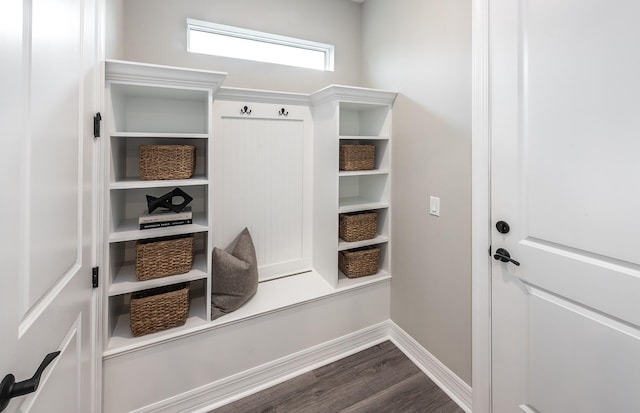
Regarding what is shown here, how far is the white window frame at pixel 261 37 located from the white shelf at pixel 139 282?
1523 mm

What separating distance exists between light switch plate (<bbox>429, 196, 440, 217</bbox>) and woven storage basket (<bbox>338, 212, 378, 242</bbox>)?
487 millimetres

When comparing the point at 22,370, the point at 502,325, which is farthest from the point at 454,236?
the point at 22,370

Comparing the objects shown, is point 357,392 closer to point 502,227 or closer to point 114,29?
point 502,227

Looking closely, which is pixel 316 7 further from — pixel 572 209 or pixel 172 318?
pixel 172 318

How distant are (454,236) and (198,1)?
2.33 metres

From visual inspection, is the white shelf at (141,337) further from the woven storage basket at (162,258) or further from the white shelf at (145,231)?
the white shelf at (145,231)

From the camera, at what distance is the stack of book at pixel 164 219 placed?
5.20 feet

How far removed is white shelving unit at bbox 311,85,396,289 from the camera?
6.66ft

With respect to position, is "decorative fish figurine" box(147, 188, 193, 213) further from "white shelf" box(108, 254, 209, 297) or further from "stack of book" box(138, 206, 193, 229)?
"white shelf" box(108, 254, 209, 297)

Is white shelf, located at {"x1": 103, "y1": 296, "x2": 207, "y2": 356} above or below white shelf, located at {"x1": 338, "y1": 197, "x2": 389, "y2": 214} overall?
below

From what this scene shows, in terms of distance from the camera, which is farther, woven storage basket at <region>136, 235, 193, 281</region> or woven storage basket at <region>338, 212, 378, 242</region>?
woven storage basket at <region>338, 212, 378, 242</region>

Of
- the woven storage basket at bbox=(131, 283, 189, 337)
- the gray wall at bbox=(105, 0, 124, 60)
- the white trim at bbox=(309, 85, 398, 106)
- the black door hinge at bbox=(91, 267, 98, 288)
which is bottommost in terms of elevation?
the woven storage basket at bbox=(131, 283, 189, 337)

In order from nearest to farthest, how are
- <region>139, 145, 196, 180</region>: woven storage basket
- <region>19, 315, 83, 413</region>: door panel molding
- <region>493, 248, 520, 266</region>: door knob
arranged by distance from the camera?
<region>19, 315, 83, 413</region>: door panel molding → <region>493, 248, 520, 266</region>: door knob → <region>139, 145, 196, 180</region>: woven storage basket

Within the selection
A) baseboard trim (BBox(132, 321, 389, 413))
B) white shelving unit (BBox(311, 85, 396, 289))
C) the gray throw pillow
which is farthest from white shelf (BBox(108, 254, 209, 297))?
white shelving unit (BBox(311, 85, 396, 289))
